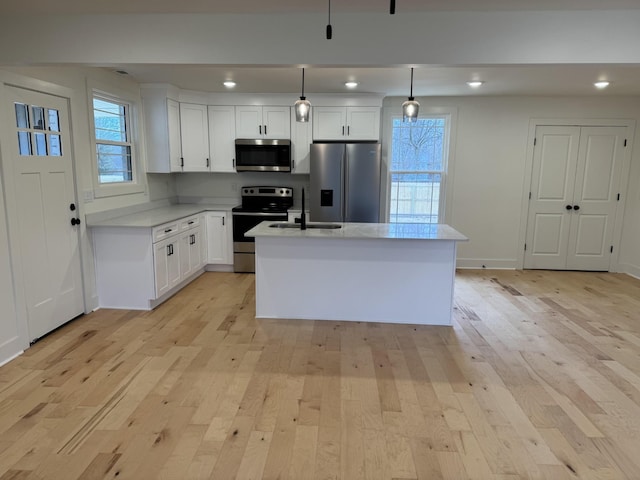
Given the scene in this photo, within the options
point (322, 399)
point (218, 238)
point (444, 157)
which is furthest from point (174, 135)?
point (322, 399)

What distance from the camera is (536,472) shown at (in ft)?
6.48

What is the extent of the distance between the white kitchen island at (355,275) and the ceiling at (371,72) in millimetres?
1473

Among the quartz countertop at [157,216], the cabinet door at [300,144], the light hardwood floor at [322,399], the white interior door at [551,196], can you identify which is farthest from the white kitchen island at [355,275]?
the white interior door at [551,196]

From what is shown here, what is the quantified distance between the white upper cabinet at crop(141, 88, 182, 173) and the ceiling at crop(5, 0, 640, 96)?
0.24m

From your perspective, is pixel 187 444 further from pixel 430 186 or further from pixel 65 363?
pixel 430 186

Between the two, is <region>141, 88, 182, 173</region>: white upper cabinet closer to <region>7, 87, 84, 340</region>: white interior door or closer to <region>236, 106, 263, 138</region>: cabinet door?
<region>236, 106, 263, 138</region>: cabinet door

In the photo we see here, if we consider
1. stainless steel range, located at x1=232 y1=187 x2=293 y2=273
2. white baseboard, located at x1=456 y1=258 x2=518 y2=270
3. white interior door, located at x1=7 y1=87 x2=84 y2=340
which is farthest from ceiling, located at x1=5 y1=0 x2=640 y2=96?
white baseboard, located at x1=456 y1=258 x2=518 y2=270

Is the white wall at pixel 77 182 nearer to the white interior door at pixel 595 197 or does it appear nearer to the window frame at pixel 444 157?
the window frame at pixel 444 157

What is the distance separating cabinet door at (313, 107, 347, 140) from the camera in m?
5.48

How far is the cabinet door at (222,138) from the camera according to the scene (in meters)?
5.57

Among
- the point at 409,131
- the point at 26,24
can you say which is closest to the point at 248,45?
the point at 26,24

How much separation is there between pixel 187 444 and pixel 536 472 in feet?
5.74

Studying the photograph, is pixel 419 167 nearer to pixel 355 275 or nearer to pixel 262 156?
pixel 262 156

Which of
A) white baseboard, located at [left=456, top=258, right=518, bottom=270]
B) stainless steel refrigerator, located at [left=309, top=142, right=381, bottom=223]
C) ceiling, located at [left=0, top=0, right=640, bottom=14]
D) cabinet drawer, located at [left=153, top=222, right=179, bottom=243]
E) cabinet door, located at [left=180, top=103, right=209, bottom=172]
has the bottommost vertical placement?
white baseboard, located at [left=456, top=258, right=518, bottom=270]
